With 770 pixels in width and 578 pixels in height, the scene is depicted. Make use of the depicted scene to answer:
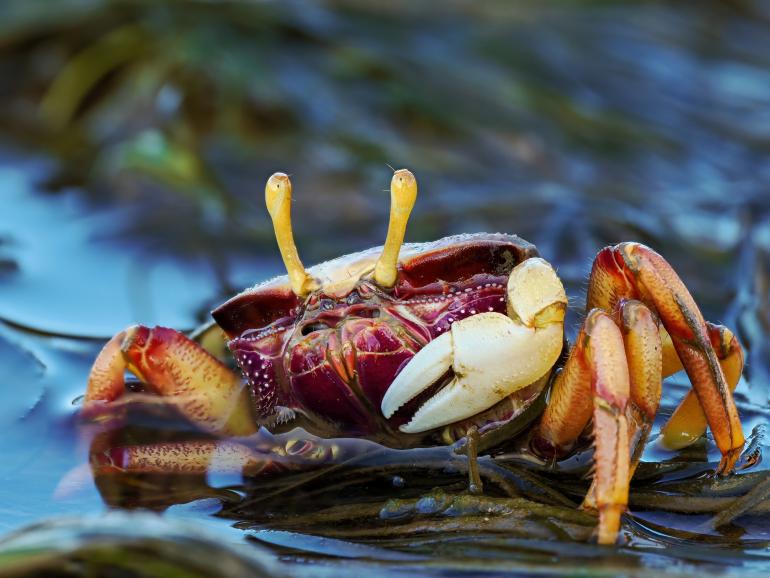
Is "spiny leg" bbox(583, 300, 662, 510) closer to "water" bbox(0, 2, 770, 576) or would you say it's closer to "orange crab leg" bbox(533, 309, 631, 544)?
"orange crab leg" bbox(533, 309, 631, 544)

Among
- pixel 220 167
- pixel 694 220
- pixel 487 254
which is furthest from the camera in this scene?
pixel 220 167

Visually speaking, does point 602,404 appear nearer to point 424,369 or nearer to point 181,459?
point 424,369

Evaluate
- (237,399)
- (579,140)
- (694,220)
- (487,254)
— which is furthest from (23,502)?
(579,140)

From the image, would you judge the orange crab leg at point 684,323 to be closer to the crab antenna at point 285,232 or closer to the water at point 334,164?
the water at point 334,164

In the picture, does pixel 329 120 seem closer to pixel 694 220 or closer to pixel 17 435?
pixel 694 220

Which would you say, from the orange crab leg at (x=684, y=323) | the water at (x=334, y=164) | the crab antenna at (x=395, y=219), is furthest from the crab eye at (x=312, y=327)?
the orange crab leg at (x=684, y=323)

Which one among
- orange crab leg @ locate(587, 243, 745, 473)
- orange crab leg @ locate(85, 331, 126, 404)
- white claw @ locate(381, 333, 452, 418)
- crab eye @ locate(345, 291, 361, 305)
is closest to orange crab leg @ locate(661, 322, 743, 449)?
orange crab leg @ locate(587, 243, 745, 473)
